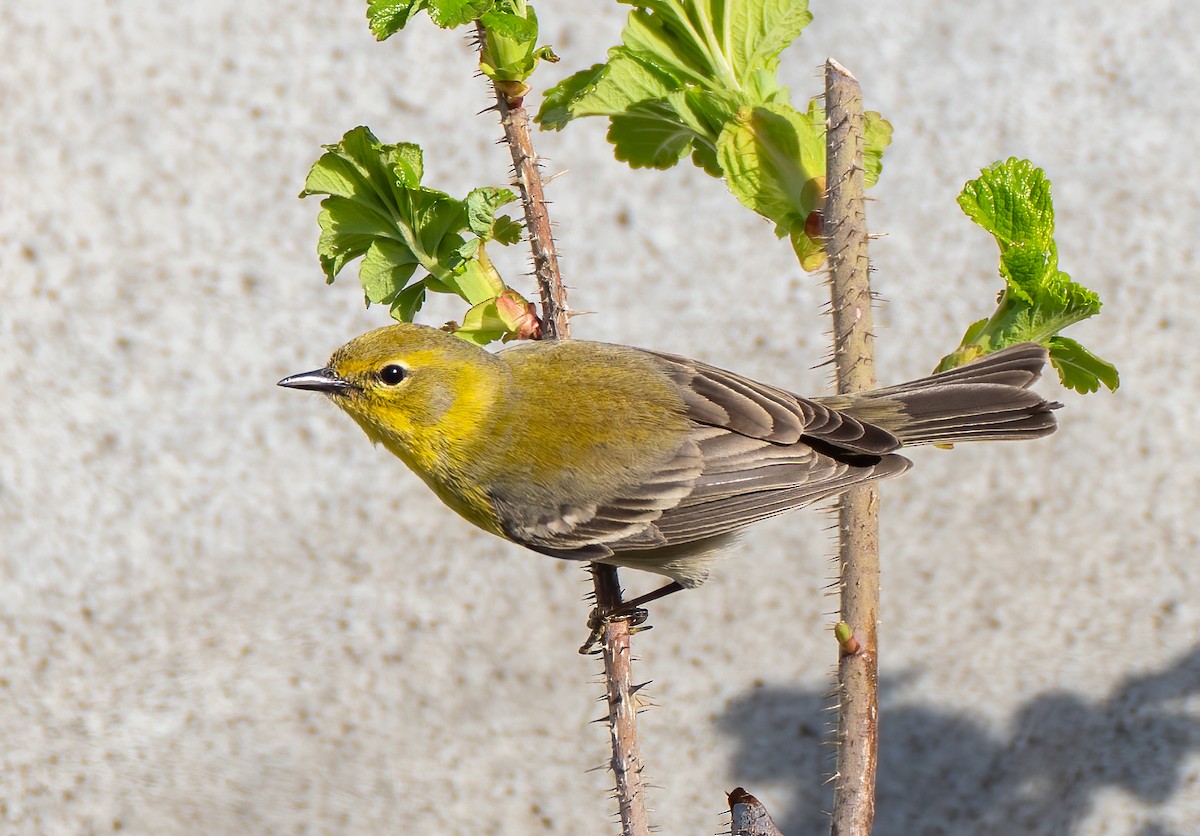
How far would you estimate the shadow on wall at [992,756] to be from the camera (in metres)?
5.38

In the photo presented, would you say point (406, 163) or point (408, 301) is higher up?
point (406, 163)

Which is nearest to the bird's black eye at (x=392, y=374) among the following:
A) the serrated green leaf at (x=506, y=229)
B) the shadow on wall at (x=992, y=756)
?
the serrated green leaf at (x=506, y=229)

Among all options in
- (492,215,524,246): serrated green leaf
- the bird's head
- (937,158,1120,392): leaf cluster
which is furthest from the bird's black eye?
(937,158,1120,392): leaf cluster

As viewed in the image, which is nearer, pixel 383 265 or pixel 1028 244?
pixel 1028 244

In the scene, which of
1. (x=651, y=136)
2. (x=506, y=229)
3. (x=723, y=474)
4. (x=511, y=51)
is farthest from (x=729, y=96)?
(x=723, y=474)

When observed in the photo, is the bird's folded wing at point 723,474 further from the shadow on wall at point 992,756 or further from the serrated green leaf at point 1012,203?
the shadow on wall at point 992,756

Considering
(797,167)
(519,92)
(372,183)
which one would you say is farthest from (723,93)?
(372,183)

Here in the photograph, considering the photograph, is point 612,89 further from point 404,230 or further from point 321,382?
point 321,382

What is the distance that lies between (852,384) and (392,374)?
3.60ft

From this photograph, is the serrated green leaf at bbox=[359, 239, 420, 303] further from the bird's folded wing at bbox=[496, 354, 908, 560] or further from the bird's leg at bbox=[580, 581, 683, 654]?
the bird's folded wing at bbox=[496, 354, 908, 560]

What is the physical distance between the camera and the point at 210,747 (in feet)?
18.7

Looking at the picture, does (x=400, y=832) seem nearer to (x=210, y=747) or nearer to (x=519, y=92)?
(x=210, y=747)

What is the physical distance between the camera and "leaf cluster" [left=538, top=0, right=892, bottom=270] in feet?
6.72

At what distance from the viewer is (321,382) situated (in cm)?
260
